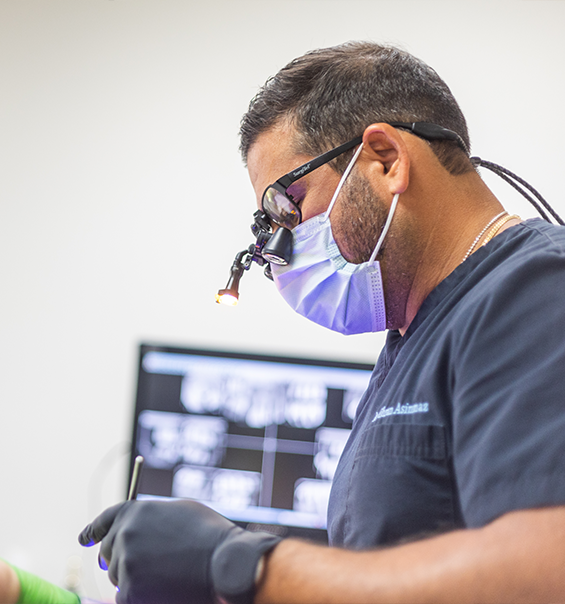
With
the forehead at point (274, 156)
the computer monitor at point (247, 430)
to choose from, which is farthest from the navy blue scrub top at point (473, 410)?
the computer monitor at point (247, 430)

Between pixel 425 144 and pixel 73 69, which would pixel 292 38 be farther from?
pixel 425 144

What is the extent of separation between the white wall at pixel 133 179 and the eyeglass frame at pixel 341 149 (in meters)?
1.16

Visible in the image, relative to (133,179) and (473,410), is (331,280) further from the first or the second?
(133,179)

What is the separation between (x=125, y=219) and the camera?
2283 millimetres

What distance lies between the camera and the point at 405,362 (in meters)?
0.81

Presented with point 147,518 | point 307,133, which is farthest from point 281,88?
point 147,518

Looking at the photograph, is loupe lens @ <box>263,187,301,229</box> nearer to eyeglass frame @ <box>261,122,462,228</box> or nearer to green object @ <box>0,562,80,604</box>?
eyeglass frame @ <box>261,122,462,228</box>

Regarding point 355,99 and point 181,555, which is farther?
point 355,99

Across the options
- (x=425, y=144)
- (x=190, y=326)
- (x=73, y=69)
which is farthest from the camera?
(x=73, y=69)

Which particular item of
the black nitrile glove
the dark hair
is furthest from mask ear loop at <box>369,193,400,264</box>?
the black nitrile glove

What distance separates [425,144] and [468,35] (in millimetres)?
1589

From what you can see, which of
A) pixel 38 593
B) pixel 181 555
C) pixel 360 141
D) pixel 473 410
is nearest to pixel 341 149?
pixel 360 141

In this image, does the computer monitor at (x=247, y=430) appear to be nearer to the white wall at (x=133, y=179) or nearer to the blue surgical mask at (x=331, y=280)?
the white wall at (x=133, y=179)

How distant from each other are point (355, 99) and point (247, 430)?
114 centimetres
